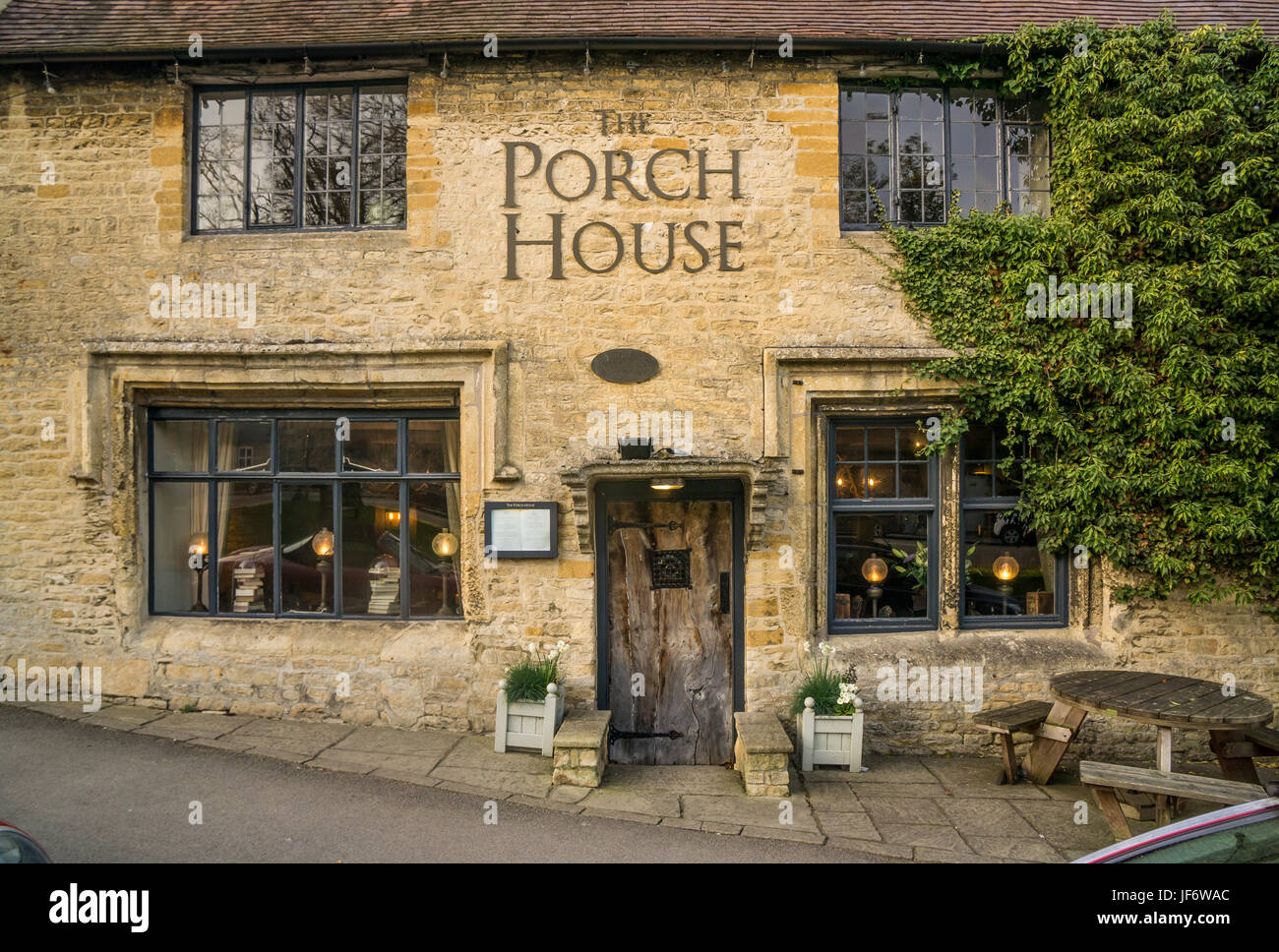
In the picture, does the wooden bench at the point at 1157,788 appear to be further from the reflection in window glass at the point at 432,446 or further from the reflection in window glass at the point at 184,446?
the reflection in window glass at the point at 184,446

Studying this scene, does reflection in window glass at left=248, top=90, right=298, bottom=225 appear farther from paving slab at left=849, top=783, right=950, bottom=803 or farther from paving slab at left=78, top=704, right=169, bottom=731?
paving slab at left=849, top=783, right=950, bottom=803

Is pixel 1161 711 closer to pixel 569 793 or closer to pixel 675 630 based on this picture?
pixel 675 630

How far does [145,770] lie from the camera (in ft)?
18.8

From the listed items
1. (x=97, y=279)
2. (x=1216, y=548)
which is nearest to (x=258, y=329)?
(x=97, y=279)

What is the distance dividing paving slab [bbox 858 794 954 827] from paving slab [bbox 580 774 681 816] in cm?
143

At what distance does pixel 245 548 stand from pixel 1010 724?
691cm

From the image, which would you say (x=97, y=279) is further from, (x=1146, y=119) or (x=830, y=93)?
(x=1146, y=119)

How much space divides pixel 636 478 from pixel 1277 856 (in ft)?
15.2

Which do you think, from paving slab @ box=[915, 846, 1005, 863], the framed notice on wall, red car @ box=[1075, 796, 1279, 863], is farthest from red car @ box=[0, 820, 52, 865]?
paving slab @ box=[915, 846, 1005, 863]

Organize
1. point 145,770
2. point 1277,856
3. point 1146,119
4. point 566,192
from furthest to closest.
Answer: point 566,192 → point 1146,119 → point 145,770 → point 1277,856

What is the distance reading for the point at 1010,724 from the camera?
584 cm

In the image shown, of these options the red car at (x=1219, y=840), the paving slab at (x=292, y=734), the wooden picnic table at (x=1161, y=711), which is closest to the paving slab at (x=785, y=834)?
the wooden picnic table at (x=1161, y=711)

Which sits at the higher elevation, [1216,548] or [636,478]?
[636,478]

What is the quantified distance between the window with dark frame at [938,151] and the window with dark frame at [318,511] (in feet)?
14.8
